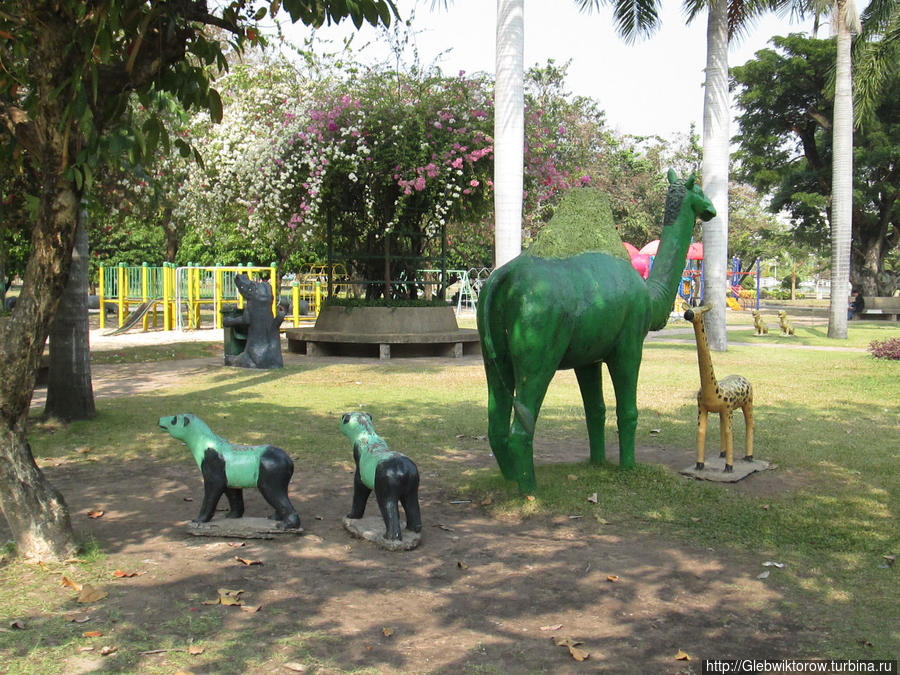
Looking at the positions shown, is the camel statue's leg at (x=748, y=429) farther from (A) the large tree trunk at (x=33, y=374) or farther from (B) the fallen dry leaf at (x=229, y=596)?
(A) the large tree trunk at (x=33, y=374)

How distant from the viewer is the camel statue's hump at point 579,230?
6.14 meters

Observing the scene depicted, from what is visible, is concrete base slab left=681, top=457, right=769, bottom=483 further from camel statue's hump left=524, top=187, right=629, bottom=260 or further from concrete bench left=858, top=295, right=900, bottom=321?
concrete bench left=858, top=295, right=900, bottom=321

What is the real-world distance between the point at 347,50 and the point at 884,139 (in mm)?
24363

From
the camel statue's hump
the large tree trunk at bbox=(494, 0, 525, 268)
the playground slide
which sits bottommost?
the playground slide

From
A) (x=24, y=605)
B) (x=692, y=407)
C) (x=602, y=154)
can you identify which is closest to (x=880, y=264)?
(x=602, y=154)

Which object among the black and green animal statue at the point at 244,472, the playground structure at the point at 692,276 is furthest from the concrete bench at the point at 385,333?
the black and green animal statue at the point at 244,472

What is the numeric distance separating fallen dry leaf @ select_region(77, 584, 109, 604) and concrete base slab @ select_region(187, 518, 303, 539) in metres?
0.99

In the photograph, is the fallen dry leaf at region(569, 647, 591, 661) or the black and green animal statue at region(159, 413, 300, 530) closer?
the fallen dry leaf at region(569, 647, 591, 661)

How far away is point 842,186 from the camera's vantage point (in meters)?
21.5

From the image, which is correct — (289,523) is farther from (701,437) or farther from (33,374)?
(701,437)

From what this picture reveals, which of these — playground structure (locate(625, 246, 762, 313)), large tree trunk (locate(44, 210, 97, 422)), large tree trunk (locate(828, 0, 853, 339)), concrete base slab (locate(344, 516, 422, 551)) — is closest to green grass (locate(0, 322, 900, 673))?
large tree trunk (locate(44, 210, 97, 422))

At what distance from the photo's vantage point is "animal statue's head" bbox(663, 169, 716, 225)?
6.80 meters

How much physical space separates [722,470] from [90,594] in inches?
191

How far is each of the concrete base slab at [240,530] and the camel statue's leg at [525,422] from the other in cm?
162
